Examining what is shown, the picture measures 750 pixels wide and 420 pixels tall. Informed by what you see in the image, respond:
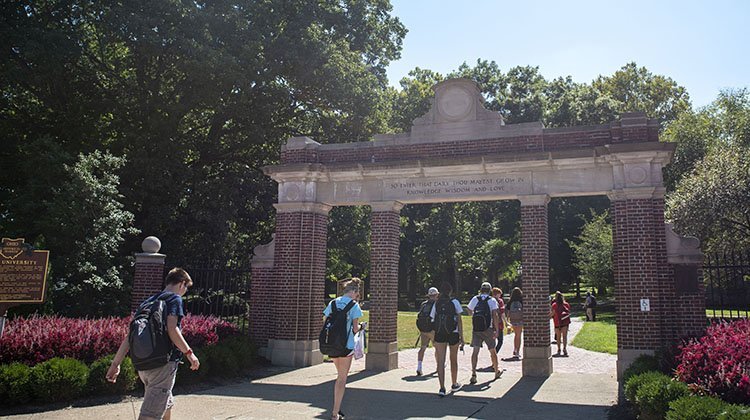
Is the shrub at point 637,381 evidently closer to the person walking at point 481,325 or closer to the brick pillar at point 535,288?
the person walking at point 481,325

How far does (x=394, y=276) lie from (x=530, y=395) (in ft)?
14.6

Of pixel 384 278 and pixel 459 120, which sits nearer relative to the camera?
pixel 459 120

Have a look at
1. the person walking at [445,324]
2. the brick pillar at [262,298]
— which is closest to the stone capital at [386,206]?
the brick pillar at [262,298]

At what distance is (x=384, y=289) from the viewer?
1253 cm

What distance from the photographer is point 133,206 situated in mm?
18422

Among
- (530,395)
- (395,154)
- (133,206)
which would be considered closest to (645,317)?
(530,395)

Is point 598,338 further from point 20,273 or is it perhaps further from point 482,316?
point 20,273

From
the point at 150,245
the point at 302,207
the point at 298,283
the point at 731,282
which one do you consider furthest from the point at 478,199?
the point at 731,282

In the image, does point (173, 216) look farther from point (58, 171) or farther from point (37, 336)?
point (37, 336)

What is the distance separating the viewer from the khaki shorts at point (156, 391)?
5086 millimetres

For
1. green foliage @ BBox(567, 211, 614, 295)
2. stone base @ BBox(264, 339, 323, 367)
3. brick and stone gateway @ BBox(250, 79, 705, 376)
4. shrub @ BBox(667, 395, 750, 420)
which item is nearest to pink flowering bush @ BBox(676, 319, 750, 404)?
shrub @ BBox(667, 395, 750, 420)

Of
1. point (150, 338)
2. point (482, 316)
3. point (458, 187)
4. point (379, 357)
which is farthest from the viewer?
point (379, 357)

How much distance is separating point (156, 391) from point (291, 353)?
25.2 feet

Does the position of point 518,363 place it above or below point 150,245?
below
